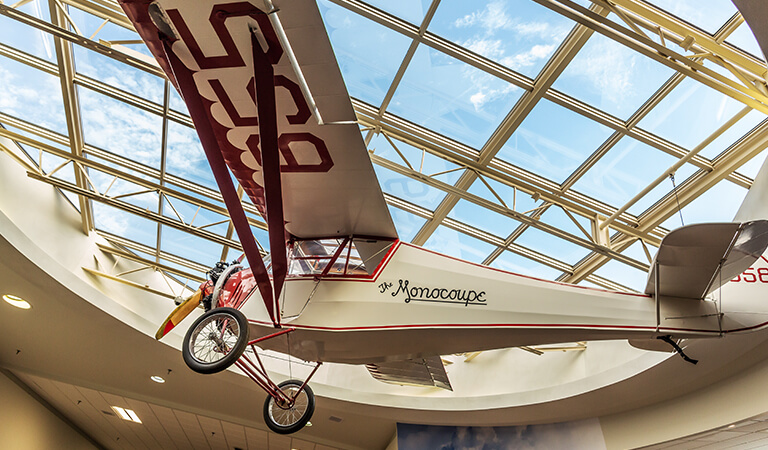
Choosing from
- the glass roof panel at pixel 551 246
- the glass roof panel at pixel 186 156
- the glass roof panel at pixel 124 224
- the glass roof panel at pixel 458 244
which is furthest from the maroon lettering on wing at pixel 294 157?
the glass roof panel at pixel 124 224

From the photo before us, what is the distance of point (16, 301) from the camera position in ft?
32.3

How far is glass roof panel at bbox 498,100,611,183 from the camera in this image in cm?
818

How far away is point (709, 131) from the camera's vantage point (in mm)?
7602

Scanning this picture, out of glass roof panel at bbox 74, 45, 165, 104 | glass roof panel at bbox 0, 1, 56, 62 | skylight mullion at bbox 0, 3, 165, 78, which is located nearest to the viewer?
skylight mullion at bbox 0, 3, 165, 78

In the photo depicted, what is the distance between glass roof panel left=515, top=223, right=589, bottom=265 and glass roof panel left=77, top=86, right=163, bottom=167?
7.74 m

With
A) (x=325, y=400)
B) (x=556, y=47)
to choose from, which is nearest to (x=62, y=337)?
(x=325, y=400)

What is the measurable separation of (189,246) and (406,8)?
8.63 meters

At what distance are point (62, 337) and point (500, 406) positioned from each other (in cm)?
972

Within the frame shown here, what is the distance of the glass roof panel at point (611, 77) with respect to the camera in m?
7.23

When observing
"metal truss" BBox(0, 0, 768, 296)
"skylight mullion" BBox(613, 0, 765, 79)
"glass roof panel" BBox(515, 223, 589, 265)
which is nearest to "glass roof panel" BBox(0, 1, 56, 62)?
"metal truss" BBox(0, 0, 768, 296)

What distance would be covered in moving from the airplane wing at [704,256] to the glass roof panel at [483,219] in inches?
205

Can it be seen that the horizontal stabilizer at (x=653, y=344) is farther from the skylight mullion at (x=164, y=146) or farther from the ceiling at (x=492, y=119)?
the skylight mullion at (x=164, y=146)

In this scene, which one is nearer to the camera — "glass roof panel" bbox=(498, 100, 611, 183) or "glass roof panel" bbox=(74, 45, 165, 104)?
"glass roof panel" bbox=(498, 100, 611, 183)

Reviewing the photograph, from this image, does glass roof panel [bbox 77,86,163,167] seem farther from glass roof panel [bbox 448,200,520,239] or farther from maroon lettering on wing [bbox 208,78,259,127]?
glass roof panel [bbox 448,200,520,239]
